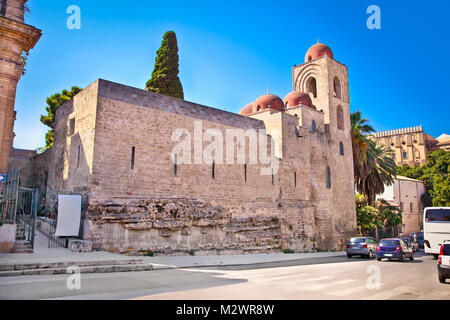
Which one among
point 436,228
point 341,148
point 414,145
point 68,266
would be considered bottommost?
point 68,266

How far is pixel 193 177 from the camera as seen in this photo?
1623 centimetres

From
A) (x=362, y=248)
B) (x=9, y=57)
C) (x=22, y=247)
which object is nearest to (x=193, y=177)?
(x=22, y=247)

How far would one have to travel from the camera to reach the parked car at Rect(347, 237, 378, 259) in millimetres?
17297

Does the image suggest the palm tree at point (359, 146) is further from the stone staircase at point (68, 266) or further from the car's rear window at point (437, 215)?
the stone staircase at point (68, 266)

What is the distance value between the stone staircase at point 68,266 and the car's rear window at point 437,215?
13668 millimetres

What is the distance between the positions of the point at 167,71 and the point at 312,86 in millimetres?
11895

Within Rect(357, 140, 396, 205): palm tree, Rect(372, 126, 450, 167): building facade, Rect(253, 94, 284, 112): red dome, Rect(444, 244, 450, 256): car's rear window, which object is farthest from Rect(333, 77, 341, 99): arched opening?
Rect(372, 126, 450, 167): building facade

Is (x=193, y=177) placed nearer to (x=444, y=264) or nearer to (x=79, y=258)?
(x=79, y=258)

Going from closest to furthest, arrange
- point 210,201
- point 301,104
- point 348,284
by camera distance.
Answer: point 348,284 < point 210,201 < point 301,104

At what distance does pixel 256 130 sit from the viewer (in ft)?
65.0

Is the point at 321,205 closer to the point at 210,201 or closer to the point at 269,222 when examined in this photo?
the point at 269,222

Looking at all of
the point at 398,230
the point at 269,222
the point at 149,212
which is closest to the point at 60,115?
the point at 149,212

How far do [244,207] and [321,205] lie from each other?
7.03 m

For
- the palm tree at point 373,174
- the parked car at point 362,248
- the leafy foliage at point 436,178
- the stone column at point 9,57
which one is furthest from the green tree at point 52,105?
the leafy foliage at point 436,178
